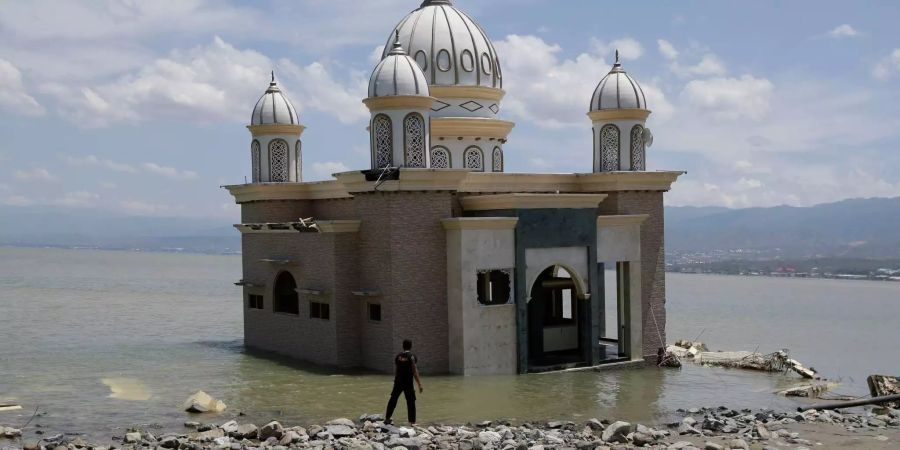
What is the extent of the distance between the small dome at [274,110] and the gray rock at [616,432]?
1624cm

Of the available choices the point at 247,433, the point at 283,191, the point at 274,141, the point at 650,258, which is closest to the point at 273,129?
the point at 274,141

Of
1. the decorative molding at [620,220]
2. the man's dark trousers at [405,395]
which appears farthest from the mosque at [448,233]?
the man's dark trousers at [405,395]

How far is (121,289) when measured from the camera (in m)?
68.6

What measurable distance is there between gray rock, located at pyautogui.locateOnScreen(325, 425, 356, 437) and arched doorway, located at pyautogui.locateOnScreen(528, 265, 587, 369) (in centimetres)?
803

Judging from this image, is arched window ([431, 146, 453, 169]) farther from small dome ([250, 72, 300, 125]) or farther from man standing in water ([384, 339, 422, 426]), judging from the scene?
man standing in water ([384, 339, 422, 426])

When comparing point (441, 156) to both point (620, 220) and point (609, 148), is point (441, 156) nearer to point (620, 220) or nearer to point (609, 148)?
point (609, 148)

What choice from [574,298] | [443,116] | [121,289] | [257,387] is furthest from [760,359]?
[121,289]

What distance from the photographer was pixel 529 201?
2309cm

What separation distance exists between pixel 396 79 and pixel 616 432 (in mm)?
10679

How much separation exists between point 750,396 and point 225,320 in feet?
85.2

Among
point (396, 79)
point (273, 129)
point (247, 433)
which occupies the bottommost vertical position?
point (247, 433)

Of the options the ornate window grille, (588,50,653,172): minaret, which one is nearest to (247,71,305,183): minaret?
the ornate window grille

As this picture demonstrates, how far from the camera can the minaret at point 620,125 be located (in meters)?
26.5

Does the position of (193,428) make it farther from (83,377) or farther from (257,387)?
(83,377)
